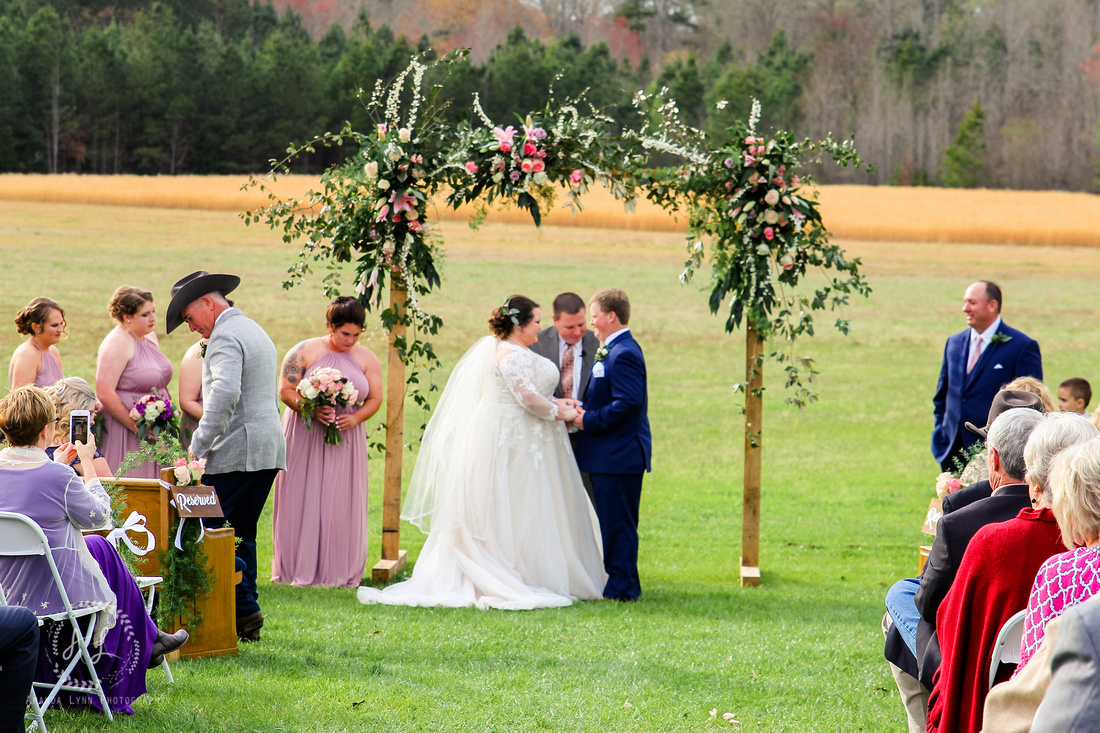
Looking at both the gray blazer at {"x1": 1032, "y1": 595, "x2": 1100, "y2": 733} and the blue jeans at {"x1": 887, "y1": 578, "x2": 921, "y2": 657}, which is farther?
the blue jeans at {"x1": 887, "y1": 578, "x2": 921, "y2": 657}

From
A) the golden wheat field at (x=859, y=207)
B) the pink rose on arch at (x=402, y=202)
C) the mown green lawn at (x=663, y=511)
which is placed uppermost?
the golden wheat field at (x=859, y=207)

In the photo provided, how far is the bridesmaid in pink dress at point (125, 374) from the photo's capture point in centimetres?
707

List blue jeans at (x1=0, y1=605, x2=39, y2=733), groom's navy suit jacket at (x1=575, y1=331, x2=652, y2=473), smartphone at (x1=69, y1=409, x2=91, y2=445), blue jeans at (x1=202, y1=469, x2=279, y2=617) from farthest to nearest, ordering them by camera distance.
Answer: groom's navy suit jacket at (x1=575, y1=331, x2=652, y2=473) < blue jeans at (x1=202, y1=469, x2=279, y2=617) < smartphone at (x1=69, y1=409, x2=91, y2=445) < blue jeans at (x1=0, y1=605, x2=39, y2=733)

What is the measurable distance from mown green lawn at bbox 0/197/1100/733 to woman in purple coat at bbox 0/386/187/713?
0.20 metres

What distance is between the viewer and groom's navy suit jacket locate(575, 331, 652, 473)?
271 inches

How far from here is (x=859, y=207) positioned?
28.4 m

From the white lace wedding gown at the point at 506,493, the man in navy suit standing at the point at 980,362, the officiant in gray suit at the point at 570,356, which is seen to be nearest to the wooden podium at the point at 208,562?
the white lace wedding gown at the point at 506,493

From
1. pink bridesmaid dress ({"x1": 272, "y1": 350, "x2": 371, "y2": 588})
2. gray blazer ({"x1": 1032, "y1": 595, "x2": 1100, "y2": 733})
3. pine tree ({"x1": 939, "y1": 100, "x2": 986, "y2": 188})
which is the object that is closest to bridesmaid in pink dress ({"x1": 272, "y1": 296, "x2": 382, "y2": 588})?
pink bridesmaid dress ({"x1": 272, "y1": 350, "x2": 371, "y2": 588})

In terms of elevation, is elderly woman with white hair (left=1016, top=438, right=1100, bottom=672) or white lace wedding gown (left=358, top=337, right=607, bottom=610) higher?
elderly woman with white hair (left=1016, top=438, right=1100, bottom=672)

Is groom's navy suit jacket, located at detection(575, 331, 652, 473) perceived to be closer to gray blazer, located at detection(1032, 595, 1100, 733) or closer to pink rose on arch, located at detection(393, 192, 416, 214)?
pink rose on arch, located at detection(393, 192, 416, 214)

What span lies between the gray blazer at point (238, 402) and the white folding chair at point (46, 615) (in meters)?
1.48

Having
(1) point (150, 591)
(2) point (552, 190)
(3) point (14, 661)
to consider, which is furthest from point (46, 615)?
(2) point (552, 190)

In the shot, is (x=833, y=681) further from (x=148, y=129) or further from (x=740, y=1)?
(x=740, y=1)

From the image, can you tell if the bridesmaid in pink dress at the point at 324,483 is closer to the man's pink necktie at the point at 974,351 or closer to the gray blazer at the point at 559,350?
the gray blazer at the point at 559,350
